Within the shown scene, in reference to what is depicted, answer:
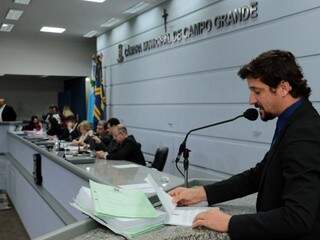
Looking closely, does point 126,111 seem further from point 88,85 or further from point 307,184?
point 307,184

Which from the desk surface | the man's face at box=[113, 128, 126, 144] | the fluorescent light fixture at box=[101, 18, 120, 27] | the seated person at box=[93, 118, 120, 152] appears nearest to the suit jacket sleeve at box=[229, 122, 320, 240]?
the desk surface

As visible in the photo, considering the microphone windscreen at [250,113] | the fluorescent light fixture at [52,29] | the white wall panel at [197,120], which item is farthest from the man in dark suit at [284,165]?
the fluorescent light fixture at [52,29]

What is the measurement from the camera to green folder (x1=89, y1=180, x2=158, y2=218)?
1.19 m

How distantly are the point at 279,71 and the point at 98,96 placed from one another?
26.6 feet

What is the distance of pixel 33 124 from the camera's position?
8359 millimetres

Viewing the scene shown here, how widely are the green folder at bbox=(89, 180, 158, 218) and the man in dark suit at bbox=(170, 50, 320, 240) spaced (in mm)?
182

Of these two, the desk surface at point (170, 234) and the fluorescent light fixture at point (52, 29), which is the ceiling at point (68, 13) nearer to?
the fluorescent light fixture at point (52, 29)

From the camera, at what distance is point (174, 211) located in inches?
54.1

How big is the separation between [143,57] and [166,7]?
1.12 meters

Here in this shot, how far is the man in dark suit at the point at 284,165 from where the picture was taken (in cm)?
100

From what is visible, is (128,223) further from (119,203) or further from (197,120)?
(197,120)

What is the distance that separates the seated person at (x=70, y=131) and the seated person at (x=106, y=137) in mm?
556

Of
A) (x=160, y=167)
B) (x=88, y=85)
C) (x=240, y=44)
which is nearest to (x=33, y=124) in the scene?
(x=88, y=85)

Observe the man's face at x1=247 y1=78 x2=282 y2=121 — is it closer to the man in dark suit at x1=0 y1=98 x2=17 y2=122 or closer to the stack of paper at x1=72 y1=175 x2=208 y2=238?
the stack of paper at x1=72 y1=175 x2=208 y2=238
